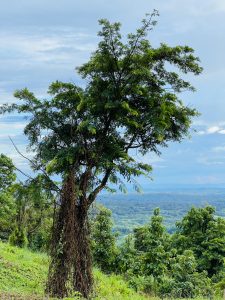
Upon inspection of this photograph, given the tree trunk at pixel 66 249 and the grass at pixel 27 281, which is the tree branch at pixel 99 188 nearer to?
the tree trunk at pixel 66 249

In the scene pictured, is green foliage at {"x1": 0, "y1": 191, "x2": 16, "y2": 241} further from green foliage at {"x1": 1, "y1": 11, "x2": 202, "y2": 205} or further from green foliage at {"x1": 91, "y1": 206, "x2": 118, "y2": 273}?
green foliage at {"x1": 1, "y1": 11, "x2": 202, "y2": 205}

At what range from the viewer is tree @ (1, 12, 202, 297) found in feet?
48.4

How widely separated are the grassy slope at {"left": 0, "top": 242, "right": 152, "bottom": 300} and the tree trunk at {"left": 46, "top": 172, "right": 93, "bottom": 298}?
2.07ft

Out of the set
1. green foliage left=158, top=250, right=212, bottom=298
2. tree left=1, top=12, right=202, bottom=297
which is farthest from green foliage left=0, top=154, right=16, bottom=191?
tree left=1, top=12, right=202, bottom=297

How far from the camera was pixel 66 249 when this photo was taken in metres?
14.6

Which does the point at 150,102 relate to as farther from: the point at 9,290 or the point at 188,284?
the point at 188,284

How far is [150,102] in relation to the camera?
16250mm

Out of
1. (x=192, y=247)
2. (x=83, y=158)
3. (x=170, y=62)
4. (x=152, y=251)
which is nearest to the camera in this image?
(x=83, y=158)

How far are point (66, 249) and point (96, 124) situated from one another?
408 centimetres

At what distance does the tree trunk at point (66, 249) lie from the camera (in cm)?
1455

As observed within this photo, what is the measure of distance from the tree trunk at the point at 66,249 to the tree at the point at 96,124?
29 millimetres

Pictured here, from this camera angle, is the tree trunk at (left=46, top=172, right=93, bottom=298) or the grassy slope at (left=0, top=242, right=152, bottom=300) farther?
the tree trunk at (left=46, top=172, right=93, bottom=298)

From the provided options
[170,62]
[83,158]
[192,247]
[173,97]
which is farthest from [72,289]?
[192,247]

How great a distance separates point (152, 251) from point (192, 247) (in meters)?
9.65
